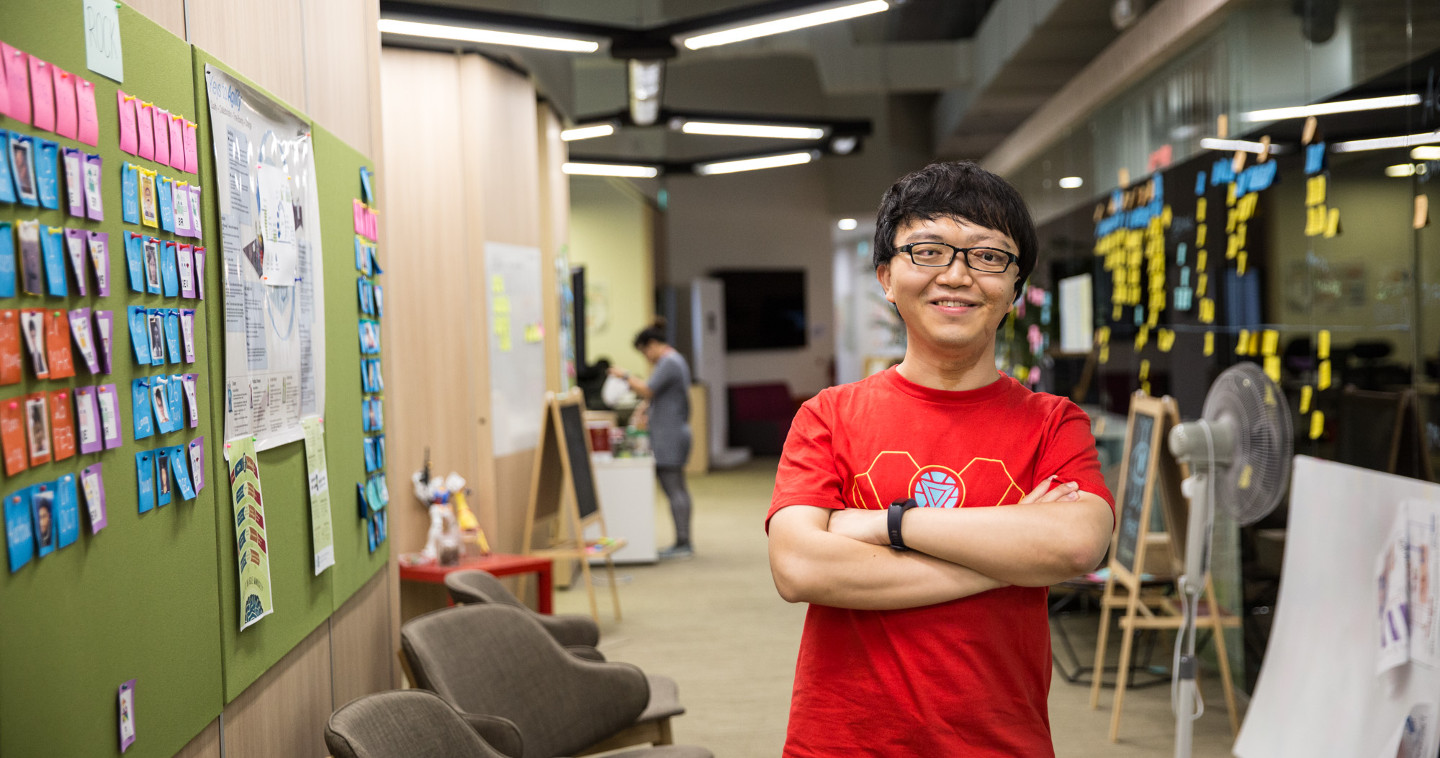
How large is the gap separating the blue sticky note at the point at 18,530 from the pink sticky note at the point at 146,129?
1.81ft

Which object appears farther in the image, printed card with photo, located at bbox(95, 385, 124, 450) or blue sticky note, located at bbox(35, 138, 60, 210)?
printed card with photo, located at bbox(95, 385, 124, 450)

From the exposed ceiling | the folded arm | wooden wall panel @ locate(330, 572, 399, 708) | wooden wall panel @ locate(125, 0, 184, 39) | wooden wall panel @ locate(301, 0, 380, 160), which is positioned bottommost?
wooden wall panel @ locate(330, 572, 399, 708)

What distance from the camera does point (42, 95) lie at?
1312mm

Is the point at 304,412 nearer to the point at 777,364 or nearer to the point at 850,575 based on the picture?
the point at 850,575

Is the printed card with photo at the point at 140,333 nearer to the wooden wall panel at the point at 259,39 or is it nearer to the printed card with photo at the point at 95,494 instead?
the printed card with photo at the point at 95,494

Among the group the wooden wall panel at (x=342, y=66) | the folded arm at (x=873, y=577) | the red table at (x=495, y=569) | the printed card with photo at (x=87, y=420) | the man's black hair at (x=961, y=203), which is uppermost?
the wooden wall panel at (x=342, y=66)

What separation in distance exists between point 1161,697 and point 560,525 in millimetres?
4022

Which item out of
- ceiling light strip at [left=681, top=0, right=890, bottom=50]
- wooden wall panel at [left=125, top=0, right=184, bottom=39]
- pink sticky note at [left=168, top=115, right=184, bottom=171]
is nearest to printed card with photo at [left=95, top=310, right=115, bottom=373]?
pink sticky note at [left=168, top=115, right=184, bottom=171]

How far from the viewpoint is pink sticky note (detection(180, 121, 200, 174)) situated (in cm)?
176

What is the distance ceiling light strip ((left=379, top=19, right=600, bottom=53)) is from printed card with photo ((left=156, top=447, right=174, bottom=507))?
3.66 m

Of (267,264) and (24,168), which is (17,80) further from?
(267,264)

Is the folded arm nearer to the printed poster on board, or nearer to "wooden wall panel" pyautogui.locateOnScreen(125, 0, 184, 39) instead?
the printed poster on board

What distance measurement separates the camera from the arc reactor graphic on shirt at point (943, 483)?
5.10 ft

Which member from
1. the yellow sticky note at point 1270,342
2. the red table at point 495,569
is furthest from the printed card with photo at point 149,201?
the yellow sticky note at point 1270,342
